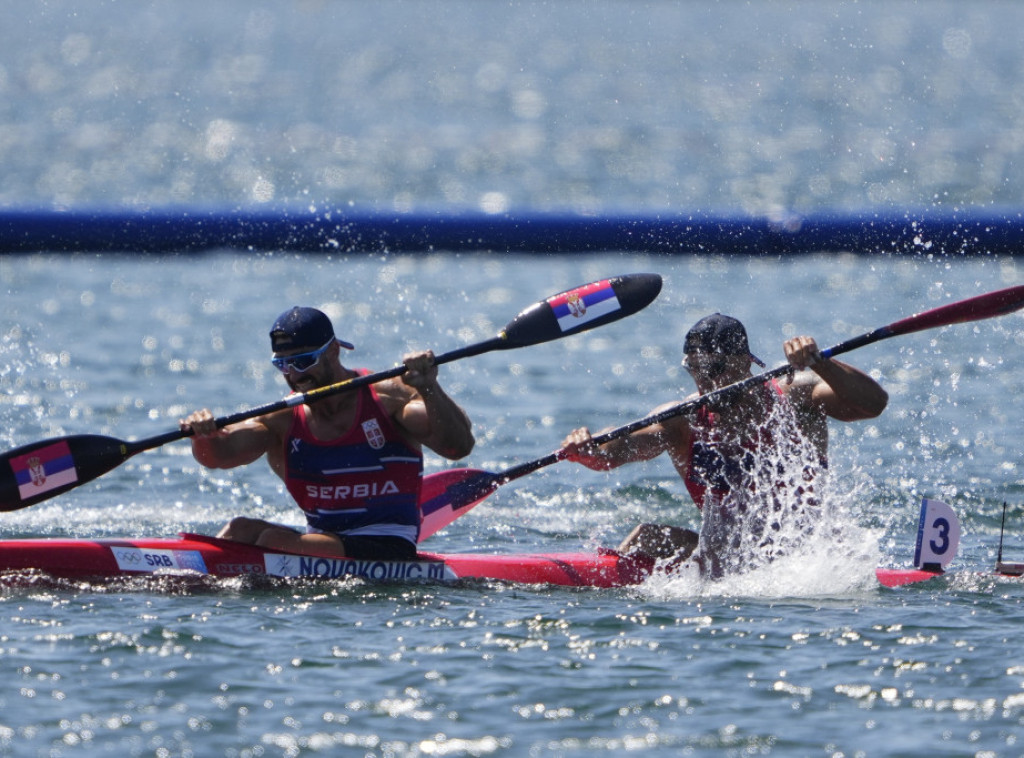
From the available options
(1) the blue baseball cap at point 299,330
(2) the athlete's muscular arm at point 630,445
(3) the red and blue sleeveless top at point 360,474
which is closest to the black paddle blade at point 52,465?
(3) the red and blue sleeveless top at point 360,474

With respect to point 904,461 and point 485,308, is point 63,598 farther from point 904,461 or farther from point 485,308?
point 485,308

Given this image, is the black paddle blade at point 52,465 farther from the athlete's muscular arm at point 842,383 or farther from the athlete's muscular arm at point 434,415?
the athlete's muscular arm at point 842,383

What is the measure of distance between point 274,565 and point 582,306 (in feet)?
6.94

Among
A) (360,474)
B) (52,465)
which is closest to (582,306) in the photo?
(360,474)

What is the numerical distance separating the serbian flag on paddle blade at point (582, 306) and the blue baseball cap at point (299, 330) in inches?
53.7

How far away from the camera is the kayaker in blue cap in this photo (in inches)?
323

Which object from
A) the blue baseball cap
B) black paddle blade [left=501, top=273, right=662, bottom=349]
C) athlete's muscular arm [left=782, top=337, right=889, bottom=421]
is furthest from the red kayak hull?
black paddle blade [left=501, top=273, right=662, bottom=349]

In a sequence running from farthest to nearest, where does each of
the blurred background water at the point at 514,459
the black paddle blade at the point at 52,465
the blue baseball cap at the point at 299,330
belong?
1. the black paddle blade at the point at 52,465
2. the blue baseball cap at the point at 299,330
3. the blurred background water at the point at 514,459

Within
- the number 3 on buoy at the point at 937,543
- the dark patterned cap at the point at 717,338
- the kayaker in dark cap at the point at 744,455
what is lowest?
the number 3 on buoy at the point at 937,543

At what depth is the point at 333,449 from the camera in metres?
8.30

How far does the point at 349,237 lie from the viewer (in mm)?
9898

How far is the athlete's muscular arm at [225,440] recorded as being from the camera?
816 cm

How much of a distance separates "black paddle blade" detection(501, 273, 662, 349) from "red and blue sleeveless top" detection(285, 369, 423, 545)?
38.6 inches

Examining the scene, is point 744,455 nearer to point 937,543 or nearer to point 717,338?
point 717,338
